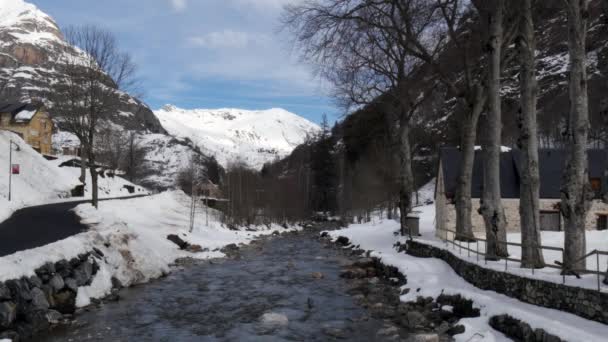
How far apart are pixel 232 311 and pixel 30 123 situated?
65760 mm

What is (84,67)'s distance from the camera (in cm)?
3550

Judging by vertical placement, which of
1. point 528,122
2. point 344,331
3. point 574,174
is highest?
point 528,122

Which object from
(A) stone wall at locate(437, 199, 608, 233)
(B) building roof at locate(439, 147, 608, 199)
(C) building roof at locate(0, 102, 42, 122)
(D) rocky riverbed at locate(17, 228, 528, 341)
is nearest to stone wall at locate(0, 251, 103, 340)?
(D) rocky riverbed at locate(17, 228, 528, 341)

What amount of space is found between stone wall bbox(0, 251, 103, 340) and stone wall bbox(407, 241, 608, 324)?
12923 millimetres

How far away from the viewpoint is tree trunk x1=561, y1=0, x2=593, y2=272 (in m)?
12.6

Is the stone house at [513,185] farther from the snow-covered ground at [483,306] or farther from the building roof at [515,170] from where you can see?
the snow-covered ground at [483,306]

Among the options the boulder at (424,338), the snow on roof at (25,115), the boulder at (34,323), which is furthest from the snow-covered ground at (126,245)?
the snow on roof at (25,115)

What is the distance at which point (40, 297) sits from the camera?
46.4 feet

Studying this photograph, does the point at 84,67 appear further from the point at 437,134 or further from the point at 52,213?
the point at 437,134

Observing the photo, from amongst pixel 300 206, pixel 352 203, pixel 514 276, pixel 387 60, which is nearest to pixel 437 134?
pixel 352 203

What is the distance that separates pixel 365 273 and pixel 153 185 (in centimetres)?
10499

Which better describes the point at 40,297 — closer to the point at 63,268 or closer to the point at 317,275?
the point at 63,268

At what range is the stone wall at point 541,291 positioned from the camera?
10453mm

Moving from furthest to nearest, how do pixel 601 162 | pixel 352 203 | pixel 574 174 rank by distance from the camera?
pixel 352 203 < pixel 601 162 < pixel 574 174
